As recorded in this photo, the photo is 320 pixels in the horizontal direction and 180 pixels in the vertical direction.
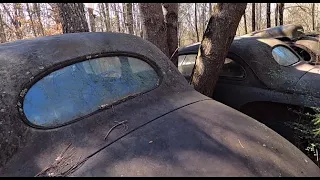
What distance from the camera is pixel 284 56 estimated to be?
18.1 ft

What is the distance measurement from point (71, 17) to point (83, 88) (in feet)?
10.7

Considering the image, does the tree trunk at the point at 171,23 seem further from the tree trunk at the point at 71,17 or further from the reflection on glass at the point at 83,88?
the reflection on glass at the point at 83,88

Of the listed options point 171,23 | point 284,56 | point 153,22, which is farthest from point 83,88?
point 284,56

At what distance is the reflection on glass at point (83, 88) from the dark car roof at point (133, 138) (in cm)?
7

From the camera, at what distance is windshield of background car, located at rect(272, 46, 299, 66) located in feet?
17.4

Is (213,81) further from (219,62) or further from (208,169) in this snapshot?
(208,169)

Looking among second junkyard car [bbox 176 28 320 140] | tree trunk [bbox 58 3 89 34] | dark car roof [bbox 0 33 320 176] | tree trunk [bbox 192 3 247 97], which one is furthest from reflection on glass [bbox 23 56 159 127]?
tree trunk [bbox 58 3 89 34]

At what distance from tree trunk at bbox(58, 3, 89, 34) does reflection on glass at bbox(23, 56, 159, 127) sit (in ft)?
9.00

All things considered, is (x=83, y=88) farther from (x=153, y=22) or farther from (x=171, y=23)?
(x=171, y=23)

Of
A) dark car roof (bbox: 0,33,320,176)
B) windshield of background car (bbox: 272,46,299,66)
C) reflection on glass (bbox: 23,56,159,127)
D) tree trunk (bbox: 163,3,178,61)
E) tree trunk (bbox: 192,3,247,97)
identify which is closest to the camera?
dark car roof (bbox: 0,33,320,176)

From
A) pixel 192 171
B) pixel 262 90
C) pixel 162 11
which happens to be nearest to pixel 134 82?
pixel 192 171

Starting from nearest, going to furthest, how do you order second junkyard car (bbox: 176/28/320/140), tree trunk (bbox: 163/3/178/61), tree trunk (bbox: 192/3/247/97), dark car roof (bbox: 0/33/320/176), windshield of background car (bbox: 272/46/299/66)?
dark car roof (bbox: 0/33/320/176), second junkyard car (bbox: 176/28/320/140), tree trunk (bbox: 192/3/247/97), windshield of background car (bbox: 272/46/299/66), tree trunk (bbox: 163/3/178/61)

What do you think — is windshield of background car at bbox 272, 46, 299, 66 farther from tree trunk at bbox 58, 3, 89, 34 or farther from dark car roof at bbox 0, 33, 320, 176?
tree trunk at bbox 58, 3, 89, 34

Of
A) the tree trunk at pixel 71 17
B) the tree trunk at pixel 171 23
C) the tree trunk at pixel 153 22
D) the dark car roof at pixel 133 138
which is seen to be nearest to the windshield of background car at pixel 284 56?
the tree trunk at pixel 171 23
